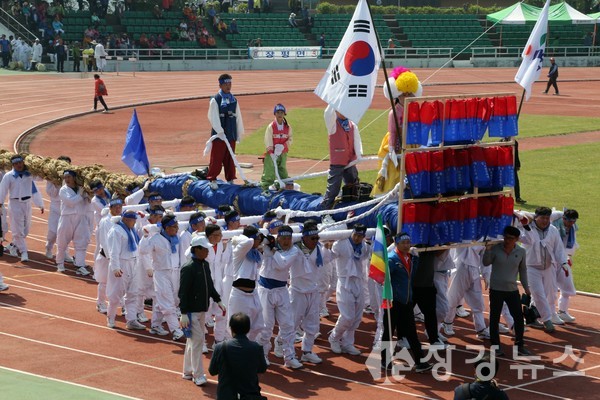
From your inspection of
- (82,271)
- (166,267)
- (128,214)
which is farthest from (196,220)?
(82,271)

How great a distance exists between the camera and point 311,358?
1313 centimetres

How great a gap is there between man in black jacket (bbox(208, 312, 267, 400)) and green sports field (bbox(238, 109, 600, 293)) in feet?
22.2

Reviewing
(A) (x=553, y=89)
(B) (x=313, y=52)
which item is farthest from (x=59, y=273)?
(B) (x=313, y=52)

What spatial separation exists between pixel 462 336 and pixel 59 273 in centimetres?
701

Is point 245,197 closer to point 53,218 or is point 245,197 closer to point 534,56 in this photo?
point 53,218

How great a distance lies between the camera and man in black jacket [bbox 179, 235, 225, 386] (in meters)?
12.1

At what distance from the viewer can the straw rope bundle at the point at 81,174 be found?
58.2ft

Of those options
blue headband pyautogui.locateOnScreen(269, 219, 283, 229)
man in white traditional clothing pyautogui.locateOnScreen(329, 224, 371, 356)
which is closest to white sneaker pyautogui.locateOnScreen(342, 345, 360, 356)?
man in white traditional clothing pyautogui.locateOnScreen(329, 224, 371, 356)

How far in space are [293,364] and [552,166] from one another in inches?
645

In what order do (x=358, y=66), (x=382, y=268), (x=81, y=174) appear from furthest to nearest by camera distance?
(x=81, y=174)
(x=358, y=66)
(x=382, y=268)

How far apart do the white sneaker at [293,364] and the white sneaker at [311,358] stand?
0.79 feet

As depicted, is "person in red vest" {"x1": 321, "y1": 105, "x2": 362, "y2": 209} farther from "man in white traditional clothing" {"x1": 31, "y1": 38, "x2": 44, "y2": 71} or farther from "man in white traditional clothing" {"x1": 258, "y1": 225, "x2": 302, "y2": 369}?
"man in white traditional clothing" {"x1": 31, "y1": 38, "x2": 44, "y2": 71}

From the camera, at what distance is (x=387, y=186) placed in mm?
14297

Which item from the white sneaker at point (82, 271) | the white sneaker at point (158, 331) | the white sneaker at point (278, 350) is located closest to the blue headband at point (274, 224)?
the white sneaker at point (278, 350)
